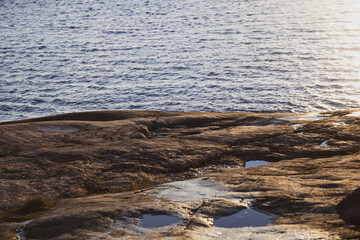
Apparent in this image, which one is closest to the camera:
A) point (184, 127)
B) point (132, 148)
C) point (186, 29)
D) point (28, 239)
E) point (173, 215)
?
point (28, 239)

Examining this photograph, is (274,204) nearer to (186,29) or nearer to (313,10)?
(186,29)

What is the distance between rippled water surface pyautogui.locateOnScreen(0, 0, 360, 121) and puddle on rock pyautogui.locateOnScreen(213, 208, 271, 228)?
1135 cm

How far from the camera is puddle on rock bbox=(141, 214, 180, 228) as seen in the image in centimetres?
776

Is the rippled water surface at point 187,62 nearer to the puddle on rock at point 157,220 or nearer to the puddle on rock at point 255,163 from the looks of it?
the puddle on rock at point 255,163

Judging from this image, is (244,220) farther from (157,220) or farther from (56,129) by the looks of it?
(56,129)

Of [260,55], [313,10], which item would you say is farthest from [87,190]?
[313,10]

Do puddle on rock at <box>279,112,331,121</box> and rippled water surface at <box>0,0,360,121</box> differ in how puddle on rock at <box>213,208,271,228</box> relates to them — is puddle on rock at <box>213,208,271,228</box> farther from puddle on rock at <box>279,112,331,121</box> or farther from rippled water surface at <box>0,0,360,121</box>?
rippled water surface at <box>0,0,360,121</box>

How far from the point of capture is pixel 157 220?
794 cm

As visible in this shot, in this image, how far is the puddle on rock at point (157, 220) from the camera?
25.5ft

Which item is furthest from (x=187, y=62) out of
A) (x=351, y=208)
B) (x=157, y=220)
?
(x=351, y=208)

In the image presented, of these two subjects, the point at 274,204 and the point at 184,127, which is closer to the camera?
the point at 274,204

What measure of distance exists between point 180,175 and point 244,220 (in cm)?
345

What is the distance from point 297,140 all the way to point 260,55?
1520cm

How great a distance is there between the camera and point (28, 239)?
751 centimetres
